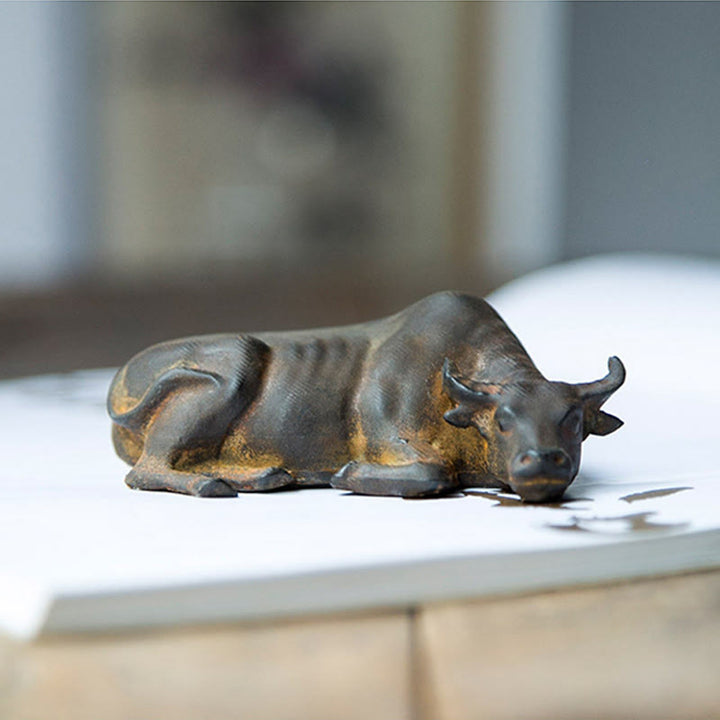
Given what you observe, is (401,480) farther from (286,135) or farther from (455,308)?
(286,135)

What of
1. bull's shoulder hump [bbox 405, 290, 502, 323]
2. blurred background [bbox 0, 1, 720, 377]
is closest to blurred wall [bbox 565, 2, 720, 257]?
blurred background [bbox 0, 1, 720, 377]

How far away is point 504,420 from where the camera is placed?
0.81 metres

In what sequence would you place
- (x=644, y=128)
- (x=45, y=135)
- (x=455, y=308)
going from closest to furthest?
1. (x=455, y=308)
2. (x=644, y=128)
3. (x=45, y=135)

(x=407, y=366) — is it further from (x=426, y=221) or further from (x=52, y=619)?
(x=426, y=221)

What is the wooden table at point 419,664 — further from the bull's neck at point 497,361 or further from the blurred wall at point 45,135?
the blurred wall at point 45,135

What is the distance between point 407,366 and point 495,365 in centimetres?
6

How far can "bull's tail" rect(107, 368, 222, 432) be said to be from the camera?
0.87m

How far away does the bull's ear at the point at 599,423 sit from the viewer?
→ 85cm

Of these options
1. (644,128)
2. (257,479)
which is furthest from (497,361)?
(644,128)

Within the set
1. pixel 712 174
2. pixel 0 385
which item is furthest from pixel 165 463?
pixel 712 174

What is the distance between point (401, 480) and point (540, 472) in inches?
3.6

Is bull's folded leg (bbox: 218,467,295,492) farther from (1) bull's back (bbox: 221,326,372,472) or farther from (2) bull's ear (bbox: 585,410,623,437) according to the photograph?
(2) bull's ear (bbox: 585,410,623,437)

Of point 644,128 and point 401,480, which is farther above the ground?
point 644,128

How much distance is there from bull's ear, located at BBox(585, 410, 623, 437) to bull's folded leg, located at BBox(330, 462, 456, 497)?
0.33 ft
